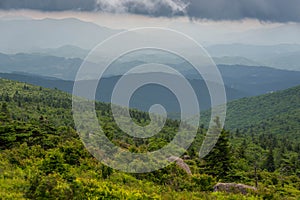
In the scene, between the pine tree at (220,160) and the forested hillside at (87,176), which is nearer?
the forested hillside at (87,176)

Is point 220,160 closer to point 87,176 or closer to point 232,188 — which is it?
point 232,188

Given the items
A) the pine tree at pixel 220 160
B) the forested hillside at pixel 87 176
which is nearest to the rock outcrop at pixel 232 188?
the forested hillside at pixel 87 176

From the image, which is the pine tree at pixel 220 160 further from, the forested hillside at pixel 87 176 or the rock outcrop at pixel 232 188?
the rock outcrop at pixel 232 188

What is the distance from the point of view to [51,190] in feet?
45.1

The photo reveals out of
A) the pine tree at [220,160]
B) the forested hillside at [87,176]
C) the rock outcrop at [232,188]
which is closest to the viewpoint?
the forested hillside at [87,176]

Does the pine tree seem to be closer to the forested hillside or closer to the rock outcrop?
the forested hillside

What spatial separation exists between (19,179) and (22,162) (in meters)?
4.77

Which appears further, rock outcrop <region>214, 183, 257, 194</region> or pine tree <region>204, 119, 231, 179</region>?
pine tree <region>204, 119, 231, 179</region>

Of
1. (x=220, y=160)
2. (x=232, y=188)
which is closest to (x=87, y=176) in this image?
(x=232, y=188)

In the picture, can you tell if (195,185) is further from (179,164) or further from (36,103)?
(36,103)

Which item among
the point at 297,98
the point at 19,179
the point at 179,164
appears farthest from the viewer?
the point at 297,98

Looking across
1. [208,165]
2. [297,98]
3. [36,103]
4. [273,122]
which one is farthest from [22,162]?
[297,98]

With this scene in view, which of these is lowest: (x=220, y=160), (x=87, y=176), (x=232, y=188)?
(x=220, y=160)

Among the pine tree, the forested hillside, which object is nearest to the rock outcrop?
the forested hillside
